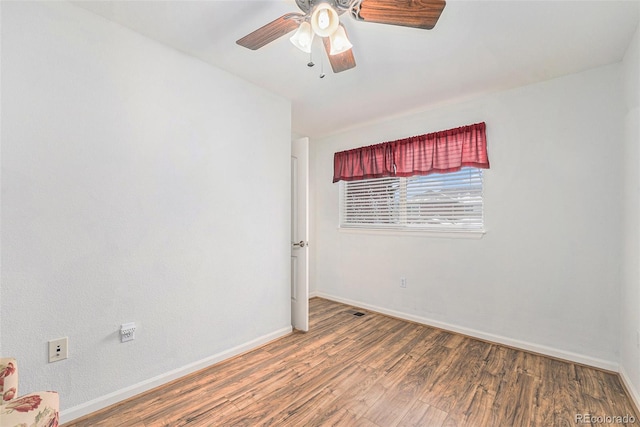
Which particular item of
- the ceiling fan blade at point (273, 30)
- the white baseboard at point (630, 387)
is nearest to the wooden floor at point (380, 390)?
the white baseboard at point (630, 387)

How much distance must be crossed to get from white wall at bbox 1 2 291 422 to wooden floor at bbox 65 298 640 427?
0.28m

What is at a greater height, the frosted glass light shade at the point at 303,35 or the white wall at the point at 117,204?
the frosted glass light shade at the point at 303,35

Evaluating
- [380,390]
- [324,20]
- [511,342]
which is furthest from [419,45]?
[511,342]

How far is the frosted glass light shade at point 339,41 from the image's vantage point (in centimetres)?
147

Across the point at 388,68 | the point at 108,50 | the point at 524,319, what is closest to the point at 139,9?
the point at 108,50

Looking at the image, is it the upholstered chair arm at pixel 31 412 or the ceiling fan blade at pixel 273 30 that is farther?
the ceiling fan blade at pixel 273 30

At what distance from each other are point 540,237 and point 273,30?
2760mm

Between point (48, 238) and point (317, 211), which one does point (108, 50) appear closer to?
point (48, 238)

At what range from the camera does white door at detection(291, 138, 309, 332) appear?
9.96ft

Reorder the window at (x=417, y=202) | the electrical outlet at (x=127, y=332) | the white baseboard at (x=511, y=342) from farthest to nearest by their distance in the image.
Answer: the window at (x=417, y=202)
the white baseboard at (x=511, y=342)
the electrical outlet at (x=127, y=332)

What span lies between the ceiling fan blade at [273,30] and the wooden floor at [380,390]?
2252 millimetres

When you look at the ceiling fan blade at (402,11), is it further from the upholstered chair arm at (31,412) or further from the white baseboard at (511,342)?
the white baseboard at (511,342)

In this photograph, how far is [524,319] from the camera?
2615 millimetres

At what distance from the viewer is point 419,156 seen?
128 inches
